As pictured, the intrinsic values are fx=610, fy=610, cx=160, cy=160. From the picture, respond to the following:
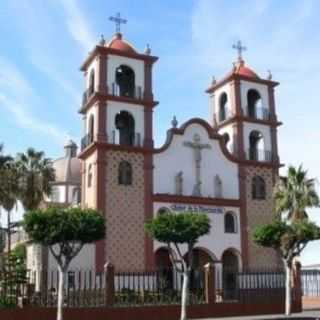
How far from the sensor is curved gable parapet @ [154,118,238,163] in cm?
4322

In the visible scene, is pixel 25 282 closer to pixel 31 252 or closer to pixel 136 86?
pixel 31 252

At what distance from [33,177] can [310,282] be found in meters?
20.1

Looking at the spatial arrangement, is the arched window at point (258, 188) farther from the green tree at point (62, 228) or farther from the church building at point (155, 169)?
the green tree at point (62, 228)

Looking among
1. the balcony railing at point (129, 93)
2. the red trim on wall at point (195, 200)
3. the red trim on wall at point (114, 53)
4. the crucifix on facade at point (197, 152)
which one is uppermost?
the red trim on wall at point (114, 53)

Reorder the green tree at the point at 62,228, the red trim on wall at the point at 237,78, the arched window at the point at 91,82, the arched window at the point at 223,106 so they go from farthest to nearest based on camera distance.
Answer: the arched window at the point at 223,106, the red trim on wall at the point at 237,78, the arched window at the point at 91,82, the green tree at the point at 62,228

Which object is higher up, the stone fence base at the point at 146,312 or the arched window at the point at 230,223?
the arched window at the point at 230,223

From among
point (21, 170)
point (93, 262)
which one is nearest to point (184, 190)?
point (93, 262)

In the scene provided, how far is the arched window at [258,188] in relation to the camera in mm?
45878

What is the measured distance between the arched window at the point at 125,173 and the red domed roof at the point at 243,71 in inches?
497

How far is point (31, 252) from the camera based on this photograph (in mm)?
44031

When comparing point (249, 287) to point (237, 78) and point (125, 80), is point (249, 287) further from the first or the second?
point (237, 78)

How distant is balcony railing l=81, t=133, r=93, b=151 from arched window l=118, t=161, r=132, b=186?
2.99 metres

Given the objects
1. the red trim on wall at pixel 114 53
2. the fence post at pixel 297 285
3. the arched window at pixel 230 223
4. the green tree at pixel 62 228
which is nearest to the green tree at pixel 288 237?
the fence post at pixel 297 285

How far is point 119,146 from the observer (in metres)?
41.4
